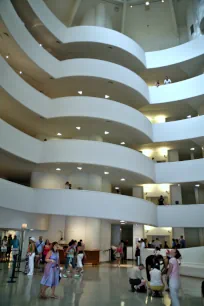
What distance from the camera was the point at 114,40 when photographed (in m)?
23.6

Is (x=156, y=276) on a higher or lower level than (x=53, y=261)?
lower

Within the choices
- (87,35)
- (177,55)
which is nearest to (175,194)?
(177,55)

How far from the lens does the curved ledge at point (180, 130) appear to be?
22078 mm

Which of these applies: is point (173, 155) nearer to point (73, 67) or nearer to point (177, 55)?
point (177, 55)

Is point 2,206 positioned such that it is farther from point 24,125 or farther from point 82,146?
point 24,125

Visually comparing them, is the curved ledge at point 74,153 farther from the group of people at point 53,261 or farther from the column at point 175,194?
the group of people at point 53,261

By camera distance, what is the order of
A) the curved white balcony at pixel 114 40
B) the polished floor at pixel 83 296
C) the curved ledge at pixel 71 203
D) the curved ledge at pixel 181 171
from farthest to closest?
1. the curved white balcony at pixel 114 40
2. the curved ledge at pixel 181 171
3. the curved ledge at pixel 71 203
4. the polished floor at pixel 83 296

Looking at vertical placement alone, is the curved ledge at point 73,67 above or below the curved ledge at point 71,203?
above

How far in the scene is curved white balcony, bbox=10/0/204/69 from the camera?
21.8m

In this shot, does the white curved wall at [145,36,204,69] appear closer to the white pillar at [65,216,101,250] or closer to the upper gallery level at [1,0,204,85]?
the upper gallery level at [1,0,204,85]

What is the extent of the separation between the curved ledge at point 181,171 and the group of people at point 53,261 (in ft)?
34.7

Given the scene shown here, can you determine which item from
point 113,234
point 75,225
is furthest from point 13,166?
point 113,234

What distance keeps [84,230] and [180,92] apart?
14.5 m

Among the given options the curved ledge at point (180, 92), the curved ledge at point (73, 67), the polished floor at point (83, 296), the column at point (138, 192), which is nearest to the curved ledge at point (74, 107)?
the curved ledge at point (73, 67)
